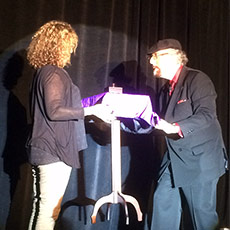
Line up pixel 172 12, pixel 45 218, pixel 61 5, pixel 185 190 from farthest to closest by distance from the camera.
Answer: pixel 172 12 < pixel 61 5 < pixel 185 190 < pixel 45 218

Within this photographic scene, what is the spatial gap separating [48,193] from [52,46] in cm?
69

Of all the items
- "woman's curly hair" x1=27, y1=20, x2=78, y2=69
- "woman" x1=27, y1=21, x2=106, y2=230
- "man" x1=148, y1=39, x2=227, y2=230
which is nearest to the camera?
"woman" x1=27, y1=21, x2=106, y2=230

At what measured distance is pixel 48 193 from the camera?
1299mm

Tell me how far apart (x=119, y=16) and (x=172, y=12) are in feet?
1.55

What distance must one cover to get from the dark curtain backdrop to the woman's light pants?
64cm

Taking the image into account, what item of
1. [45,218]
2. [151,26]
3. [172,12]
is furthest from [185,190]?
[172,12]

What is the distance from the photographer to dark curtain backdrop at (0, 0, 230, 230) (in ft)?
6.22

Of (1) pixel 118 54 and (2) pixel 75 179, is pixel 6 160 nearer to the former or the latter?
(2) pixel 75 179

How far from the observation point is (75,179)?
2.04 meters

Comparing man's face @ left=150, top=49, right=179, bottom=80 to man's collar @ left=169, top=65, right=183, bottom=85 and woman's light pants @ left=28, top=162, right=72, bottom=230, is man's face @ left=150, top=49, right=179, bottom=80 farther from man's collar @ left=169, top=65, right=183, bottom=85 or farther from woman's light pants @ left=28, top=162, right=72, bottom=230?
woman's light pants @ left=28, top=162, right=72, bottom=230

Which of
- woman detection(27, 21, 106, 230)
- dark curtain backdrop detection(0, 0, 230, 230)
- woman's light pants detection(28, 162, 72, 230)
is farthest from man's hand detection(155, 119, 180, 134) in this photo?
dark curtain backdrop detection(0, 0, 230, 230)

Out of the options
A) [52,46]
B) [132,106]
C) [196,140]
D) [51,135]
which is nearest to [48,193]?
[51,135]

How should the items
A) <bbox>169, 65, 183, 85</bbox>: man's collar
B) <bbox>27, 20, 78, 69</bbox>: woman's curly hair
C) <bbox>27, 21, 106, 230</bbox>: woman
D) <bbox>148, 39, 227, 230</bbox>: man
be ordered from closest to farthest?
<bbox>27, 21, 106, 230</bbox>: woman
<bbox>27, 20, 78, 69</bbox>: woman's curly hair
<bbox>148, 39, 227, 230</bbox>: man
<bbox>169, 65, 183, 85</bbox>: man's collar

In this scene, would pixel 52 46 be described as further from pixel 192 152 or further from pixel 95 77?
pixel 192 152
